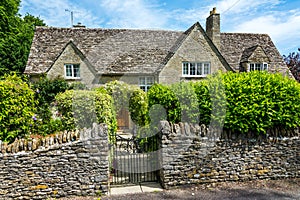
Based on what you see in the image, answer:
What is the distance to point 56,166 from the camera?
4.98 meters

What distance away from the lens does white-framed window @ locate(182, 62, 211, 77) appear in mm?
15219

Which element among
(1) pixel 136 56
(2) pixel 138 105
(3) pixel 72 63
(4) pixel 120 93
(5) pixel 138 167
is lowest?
(5) pixel 138 167

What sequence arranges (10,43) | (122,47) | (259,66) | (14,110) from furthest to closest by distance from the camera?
(10,43) → (122,47) → (259,66) → (14,110)

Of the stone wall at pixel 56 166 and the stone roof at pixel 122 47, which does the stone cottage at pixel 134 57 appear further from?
the stone wall at pixel 56 166

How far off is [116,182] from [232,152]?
3.60 metres

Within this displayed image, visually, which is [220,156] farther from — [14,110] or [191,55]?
[191,55]

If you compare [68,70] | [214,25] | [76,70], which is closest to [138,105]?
[76,70]

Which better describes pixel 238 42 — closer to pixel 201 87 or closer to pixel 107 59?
pixel 107 59

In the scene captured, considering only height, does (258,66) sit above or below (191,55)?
below

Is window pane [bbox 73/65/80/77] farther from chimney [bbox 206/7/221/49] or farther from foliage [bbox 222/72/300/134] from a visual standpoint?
foliage [bbox 222/72/300/134]

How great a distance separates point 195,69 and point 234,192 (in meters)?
11.4

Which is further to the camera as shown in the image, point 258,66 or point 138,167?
point 258,66

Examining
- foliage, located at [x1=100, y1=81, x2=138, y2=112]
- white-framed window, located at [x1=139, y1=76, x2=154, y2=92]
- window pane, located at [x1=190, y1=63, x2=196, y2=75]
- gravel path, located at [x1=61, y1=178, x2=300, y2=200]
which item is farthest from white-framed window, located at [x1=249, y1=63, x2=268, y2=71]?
gravel path, located at [x1=61, y1=178, x2=300, y2=200]

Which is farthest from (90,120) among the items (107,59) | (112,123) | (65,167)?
(107,59)
